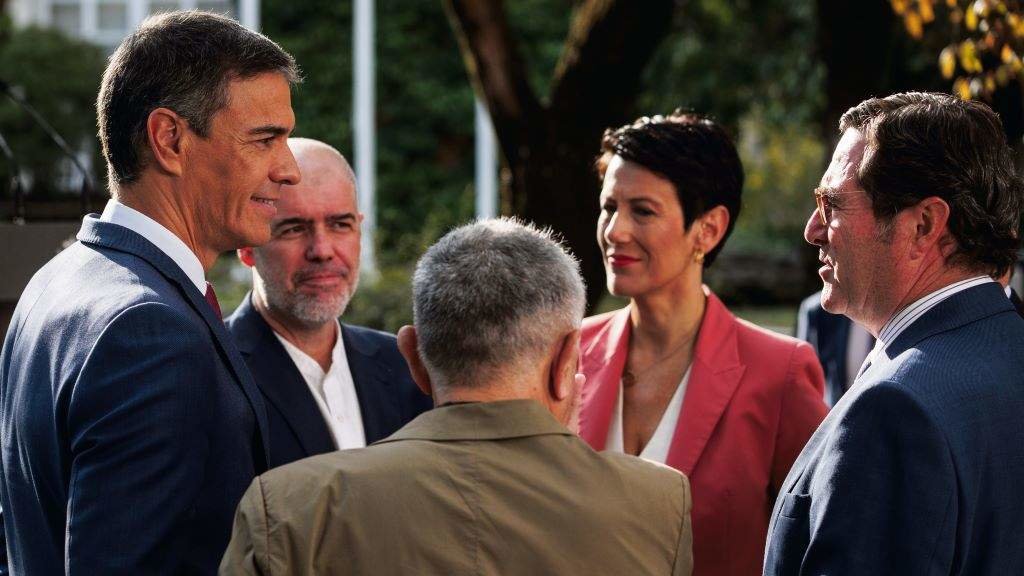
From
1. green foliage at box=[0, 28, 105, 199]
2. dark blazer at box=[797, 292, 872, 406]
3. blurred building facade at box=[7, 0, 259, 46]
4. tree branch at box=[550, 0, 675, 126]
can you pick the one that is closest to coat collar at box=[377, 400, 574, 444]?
dark blazer at box=[797, 292, 872, 406]

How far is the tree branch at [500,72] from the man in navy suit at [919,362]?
14.7 feet

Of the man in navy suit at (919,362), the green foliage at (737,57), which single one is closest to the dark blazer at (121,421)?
the man in navy suit at (919,362)

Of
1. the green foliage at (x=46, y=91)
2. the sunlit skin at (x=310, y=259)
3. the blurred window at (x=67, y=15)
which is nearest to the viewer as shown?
the sunlit skin at (x=310, y=259)

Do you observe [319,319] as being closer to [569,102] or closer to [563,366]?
[563,366]

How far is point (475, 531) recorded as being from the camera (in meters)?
1.93

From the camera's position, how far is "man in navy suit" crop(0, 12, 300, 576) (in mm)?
2027

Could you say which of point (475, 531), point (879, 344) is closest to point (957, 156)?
point (879, 344)

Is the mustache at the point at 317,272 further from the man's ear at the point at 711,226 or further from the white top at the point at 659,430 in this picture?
the man's ear at the point at 711,226

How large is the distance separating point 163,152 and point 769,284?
771 inches

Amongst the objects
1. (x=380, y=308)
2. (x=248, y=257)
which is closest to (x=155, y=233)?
Answer: (x=248, y=257)

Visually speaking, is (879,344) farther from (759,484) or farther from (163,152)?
(163,152)

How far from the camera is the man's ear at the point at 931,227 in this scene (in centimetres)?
218

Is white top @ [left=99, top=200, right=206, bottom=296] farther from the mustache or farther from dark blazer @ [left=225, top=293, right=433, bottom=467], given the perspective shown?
the mustache

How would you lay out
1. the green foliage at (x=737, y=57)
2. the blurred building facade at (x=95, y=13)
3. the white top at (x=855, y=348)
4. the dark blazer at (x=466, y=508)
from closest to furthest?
the dark blazer at (x=466, y=508)
the white top at (x=855, y=348)
the green foliage at (x=737, y=57)
the blurred building facade at (x=95, y=13)
